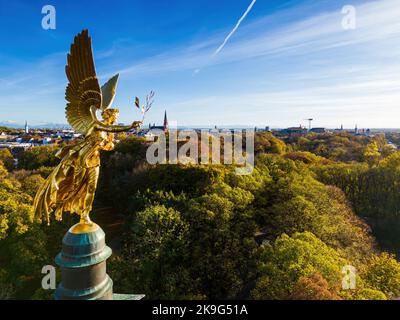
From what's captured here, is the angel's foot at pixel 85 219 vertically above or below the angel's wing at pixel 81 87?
below

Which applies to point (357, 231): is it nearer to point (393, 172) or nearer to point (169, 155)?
point (393, 172)

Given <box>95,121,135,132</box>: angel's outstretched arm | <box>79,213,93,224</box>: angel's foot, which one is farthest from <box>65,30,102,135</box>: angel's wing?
<box>79,213,93,224</box>: angel's foot

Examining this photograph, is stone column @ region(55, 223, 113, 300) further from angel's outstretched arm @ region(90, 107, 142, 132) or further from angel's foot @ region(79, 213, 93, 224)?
angel's outstretched arm @ region(90, 107, 142, 132)

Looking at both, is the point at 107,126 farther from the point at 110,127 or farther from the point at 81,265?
the point at 81,265

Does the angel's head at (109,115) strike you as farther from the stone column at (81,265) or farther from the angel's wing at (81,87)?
the stone column at (81,265)

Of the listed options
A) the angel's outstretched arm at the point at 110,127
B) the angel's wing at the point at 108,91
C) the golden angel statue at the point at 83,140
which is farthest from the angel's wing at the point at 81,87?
the angel's outstretched arm at the point at 110,127

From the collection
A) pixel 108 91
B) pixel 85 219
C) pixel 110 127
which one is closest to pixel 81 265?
pixel 85 219
